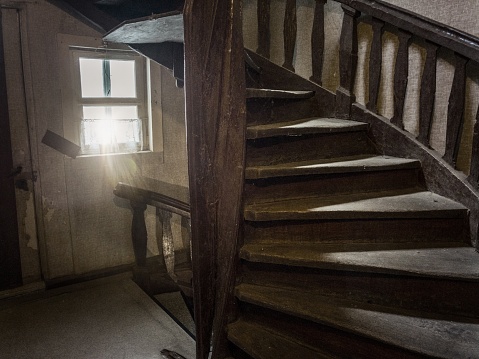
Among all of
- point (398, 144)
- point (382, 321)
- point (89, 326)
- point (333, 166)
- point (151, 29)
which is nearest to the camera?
point (382, 321)

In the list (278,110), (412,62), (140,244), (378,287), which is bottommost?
(140,244)

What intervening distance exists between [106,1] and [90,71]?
0.90 m

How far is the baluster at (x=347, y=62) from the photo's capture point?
252 cm

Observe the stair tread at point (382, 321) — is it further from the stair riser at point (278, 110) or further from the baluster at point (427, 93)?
the baluster at point (427, 93)

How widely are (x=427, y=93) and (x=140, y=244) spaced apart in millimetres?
2460

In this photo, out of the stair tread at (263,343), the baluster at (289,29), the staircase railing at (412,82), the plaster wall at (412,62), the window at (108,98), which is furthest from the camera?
the window at (108,98)

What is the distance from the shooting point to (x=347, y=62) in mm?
2580

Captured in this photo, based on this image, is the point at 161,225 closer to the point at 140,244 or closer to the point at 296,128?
the point at 140,244

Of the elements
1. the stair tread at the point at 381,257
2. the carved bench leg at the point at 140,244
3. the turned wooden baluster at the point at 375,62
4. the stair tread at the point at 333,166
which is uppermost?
the turned wooden baluster at the point at 375,62

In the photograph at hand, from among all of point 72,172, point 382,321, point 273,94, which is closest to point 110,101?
point 72,172

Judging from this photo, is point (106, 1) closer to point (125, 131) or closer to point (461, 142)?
point (125, 131)

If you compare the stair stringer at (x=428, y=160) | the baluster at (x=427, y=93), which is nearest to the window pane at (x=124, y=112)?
the stair stringer at (x=428, y=160)

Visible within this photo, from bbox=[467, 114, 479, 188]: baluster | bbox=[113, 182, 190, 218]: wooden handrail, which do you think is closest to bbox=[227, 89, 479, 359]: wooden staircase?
bbox=[467, 114, 479, 188]: baluster

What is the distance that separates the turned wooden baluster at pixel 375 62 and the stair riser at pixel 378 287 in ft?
4.13
